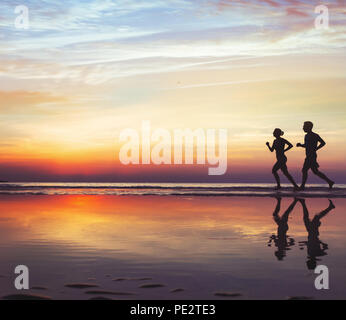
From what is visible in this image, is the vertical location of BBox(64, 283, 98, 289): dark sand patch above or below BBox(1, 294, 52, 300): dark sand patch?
above

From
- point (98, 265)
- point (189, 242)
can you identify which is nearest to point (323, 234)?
point (189, 242)

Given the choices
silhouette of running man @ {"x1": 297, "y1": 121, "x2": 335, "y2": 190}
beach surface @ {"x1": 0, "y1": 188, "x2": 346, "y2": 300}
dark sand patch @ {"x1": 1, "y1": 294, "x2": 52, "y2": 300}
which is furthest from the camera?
silhouette of running man @ {"x1": 297, "y1": 121, "x2": 335, "y2": 190}

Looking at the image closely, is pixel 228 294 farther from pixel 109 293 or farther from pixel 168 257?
pixel 168 257

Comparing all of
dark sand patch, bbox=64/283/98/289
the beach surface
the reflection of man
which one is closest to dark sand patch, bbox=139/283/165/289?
the beach surface

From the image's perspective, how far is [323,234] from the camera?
7.96 meters

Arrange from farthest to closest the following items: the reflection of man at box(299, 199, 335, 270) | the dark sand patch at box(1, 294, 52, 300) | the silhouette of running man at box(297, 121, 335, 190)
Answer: the silhouette of running man at box(297, 121, 335, 190) → the reflection of man at box(299, 199, 335, 270) → the dark sand patch at box(1, 294, 52, 300)

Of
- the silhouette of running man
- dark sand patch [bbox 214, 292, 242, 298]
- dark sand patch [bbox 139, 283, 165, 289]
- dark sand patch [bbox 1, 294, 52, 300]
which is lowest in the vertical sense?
dark sand patch [bbox 214, 292, 242, 298]

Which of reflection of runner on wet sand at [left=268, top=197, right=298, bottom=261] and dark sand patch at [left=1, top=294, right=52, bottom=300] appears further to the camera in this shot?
reflection of runner on wet sand at [left=268, top=197, right=298, bottom=261]

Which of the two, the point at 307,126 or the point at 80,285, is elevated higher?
the point at 307,126

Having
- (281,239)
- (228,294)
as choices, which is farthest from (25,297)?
(281,239)

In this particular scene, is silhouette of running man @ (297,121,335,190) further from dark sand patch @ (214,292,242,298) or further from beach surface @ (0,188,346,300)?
dark sand patch @ (214,292,242,298)
